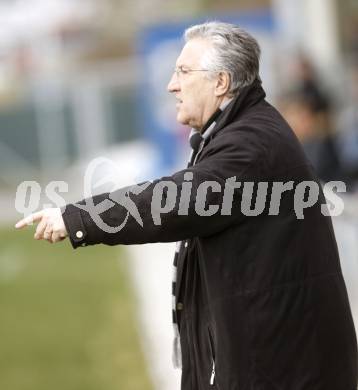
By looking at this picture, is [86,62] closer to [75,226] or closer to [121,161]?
[121,161]

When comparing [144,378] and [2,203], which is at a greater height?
[144,378]

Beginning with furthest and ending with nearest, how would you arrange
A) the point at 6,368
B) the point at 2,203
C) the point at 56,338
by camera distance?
the point at 2,203
the point at 56,338
the point at 6,368

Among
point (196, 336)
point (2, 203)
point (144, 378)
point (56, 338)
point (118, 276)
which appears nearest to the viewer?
point (196, 336)

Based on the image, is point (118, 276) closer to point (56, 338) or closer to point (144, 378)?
point (56, 338)

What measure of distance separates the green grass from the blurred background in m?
0.02

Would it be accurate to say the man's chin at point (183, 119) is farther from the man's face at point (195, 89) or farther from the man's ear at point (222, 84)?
the man's ear at point (222, 84)

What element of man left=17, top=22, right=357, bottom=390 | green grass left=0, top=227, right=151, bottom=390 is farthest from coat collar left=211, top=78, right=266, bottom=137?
green grass left=0, top=227, right=151, bottom=390

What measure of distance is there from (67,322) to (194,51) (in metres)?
6.55

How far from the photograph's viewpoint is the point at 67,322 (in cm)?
1098

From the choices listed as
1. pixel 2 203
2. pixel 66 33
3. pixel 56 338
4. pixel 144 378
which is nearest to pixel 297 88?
pixel 56 338

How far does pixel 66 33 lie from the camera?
47375mm

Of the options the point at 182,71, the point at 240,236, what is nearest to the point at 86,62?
the point at 182,71

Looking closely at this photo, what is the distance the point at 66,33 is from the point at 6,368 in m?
39.2

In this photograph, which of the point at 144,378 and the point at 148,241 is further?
the point at 144,378
